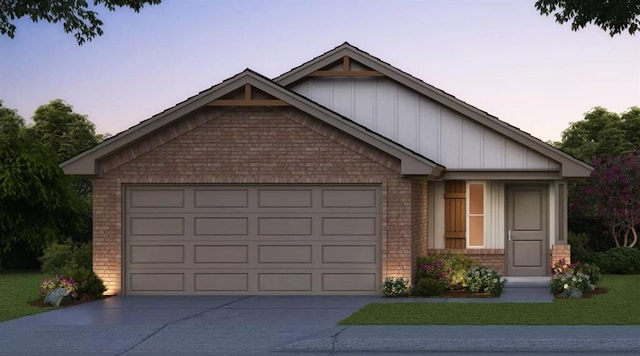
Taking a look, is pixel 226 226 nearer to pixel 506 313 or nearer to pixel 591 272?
pixel 506 313

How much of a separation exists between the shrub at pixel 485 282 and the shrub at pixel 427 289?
787 millimetres

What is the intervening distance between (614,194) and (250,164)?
1494cm

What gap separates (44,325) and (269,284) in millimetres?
6626

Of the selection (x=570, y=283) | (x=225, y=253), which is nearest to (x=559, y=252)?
(x=570, y=283)

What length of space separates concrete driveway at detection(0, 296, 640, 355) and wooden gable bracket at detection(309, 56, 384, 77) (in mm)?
9057

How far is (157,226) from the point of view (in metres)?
22.6

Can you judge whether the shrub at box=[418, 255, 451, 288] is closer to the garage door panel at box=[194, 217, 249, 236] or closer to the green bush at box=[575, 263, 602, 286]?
the green bush at box=[575, 263, 602, 286]

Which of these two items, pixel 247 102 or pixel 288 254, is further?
pixel 288 254

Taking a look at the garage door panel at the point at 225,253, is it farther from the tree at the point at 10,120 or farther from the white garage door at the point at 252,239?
the tree at the point at 10,120

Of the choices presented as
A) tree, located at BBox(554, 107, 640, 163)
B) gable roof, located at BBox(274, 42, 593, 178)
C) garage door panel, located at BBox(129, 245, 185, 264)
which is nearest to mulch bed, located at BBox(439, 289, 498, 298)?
gable roof, located at BBox(274, 42, 593, 178)

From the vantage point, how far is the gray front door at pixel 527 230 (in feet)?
85.9

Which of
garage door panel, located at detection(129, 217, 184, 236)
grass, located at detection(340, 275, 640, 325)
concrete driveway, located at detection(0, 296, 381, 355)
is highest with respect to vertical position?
garage door panel, located at detection(129, 217, 184, 236)

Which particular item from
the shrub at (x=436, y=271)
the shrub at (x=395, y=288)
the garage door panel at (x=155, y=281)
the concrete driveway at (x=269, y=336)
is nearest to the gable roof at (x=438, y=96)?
the shrub at (x=436, y=271)

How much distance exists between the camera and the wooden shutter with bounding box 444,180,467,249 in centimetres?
2600
